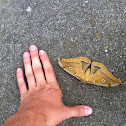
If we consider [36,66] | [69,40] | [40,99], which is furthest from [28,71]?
[69,40]

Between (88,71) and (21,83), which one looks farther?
(21,83)

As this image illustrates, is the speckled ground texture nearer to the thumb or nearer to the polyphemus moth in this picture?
the polyphemus moth

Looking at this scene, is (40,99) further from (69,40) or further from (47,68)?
(69,40)

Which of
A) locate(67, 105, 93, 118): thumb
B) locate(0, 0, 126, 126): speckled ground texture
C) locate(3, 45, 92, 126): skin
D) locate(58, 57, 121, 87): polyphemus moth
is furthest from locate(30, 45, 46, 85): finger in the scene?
locate(67, 105, 93, 118): thumb

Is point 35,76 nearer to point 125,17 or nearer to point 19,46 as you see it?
point 19,46

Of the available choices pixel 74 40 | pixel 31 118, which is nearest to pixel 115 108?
pixel 74 40

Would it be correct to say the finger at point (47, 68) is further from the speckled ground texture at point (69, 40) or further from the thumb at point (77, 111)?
the thumb at point (77, 111)
